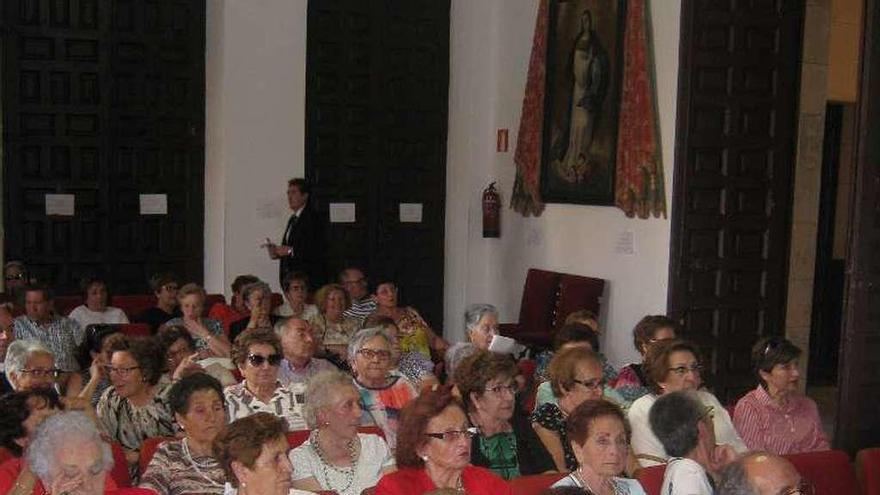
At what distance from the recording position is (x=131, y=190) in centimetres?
1088

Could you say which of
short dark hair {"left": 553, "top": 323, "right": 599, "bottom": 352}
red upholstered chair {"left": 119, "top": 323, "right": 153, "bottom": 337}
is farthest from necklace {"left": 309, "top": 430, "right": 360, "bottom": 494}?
red upholstered chair {"left": 119, "top": 323, "right": 153, "bottom": 337}

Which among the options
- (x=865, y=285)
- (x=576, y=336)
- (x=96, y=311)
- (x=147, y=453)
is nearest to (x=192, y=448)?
(x=147, y=453)

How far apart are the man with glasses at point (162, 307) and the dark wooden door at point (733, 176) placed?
407cm

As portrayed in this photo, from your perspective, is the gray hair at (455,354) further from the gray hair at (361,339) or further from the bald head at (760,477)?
the bald head at (760,477)

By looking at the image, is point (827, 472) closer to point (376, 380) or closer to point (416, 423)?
point (416, 423)

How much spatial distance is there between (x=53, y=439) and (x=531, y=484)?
177 centimetres

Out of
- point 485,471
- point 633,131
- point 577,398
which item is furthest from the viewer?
point 633,131

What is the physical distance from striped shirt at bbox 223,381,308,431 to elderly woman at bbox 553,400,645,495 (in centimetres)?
176

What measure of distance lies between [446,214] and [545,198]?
1504 millimetres

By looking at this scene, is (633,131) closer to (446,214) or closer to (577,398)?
(446,214)

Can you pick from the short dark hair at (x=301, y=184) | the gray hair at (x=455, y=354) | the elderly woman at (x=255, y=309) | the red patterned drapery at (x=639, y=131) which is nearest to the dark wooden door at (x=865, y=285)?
the red patterned drapery at (x=639, y=131)

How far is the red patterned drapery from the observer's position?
9.46 metres

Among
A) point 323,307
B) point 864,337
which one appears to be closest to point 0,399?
point 323,307

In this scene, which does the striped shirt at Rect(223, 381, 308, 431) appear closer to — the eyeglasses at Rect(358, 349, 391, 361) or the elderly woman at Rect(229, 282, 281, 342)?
the eyeglasses at Rect(358, 349, 391, 361)
